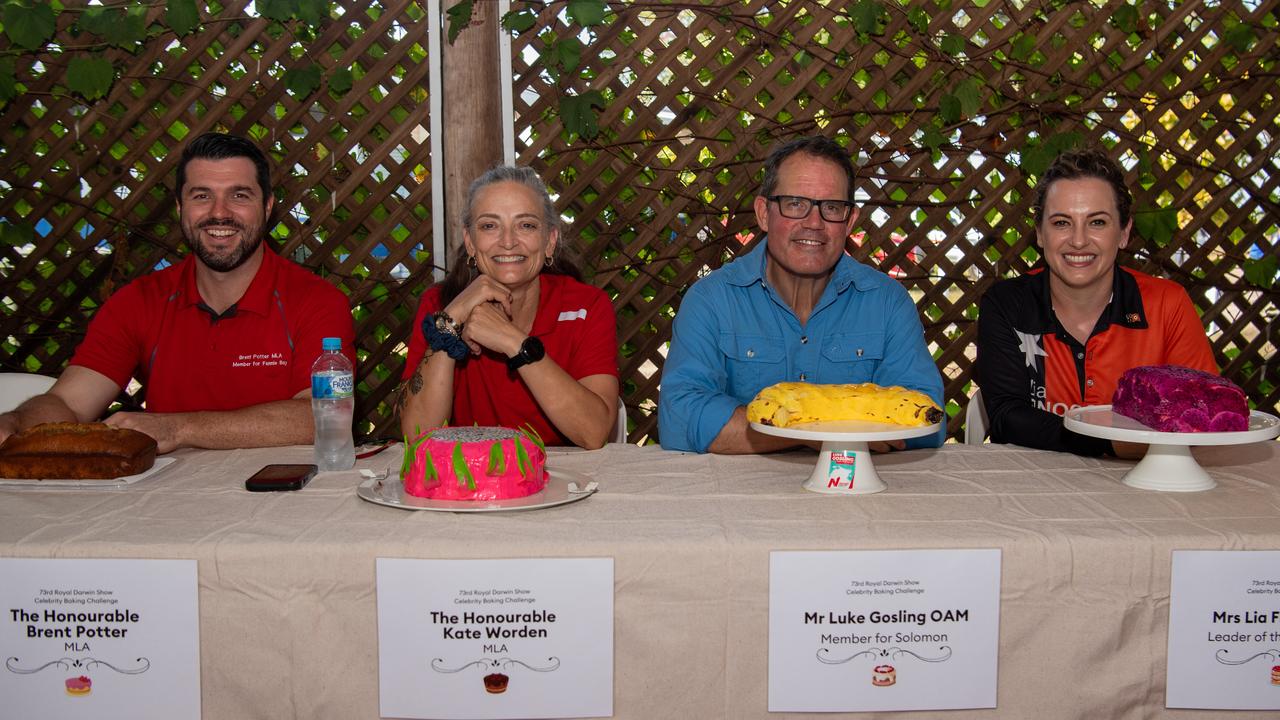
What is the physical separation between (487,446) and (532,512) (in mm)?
111

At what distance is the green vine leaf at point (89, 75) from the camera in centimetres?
270

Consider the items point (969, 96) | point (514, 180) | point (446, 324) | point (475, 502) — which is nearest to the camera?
point (475, 502)

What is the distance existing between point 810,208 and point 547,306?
23.7 inches

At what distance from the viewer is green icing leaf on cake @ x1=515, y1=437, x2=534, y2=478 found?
4.24 ft

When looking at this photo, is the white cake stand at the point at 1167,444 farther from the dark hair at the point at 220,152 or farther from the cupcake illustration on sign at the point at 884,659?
the dark hair at the point at 220,152

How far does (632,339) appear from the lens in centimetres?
304

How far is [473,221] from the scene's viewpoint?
1973 millimetres

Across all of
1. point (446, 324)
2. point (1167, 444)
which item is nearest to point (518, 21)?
point (446, 324)

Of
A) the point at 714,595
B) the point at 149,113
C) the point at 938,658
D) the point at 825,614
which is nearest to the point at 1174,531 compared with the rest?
the point at 938,658

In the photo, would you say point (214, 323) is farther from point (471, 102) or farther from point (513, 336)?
point (471, 102)

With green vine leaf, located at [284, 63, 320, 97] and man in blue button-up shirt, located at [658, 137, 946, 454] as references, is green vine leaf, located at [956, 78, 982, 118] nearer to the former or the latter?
man in blue button-up shirt, located at [658, 137, 946, 454]

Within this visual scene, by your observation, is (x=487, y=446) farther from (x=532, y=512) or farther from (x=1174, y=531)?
(x=1174, y=531)

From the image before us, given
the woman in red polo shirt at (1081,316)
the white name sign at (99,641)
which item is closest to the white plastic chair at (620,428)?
the woman in red polo shirt at (1081,316)

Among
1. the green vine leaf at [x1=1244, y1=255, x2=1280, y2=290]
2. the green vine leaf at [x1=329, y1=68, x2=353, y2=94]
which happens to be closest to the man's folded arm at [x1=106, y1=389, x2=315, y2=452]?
the green vine leaf at [x1=329, y1=68, x2=353, y2=94]
